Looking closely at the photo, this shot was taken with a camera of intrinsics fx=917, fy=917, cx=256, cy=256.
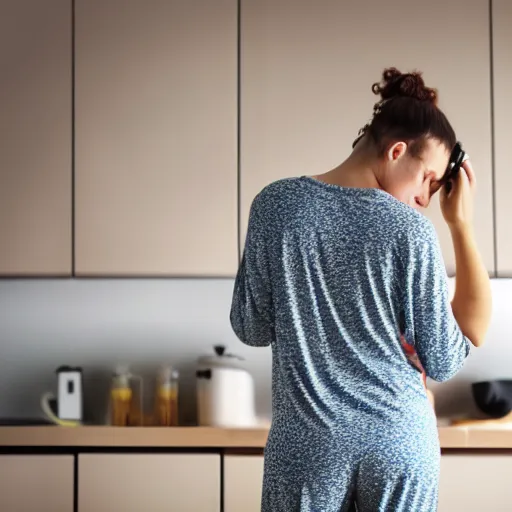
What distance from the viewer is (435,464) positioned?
139 centimetres

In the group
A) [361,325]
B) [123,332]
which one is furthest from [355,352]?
[123,332]

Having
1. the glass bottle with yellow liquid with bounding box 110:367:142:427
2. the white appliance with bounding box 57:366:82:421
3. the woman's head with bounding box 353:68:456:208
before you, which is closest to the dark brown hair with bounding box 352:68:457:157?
the woman's head with bounding box 353:68:456:208

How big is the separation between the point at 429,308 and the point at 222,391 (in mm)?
1732

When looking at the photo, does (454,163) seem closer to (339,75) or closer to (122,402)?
(339,75)

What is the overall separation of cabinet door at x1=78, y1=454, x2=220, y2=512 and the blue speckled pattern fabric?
4.70 feet

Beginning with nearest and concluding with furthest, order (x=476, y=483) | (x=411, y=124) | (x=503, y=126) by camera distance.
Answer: (x=411, y=124) < (x=476, y=483) < (x=503, y=126)

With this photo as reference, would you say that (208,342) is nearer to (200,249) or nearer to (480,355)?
(200,249)

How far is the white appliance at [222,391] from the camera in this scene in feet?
9.90

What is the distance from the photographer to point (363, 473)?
4.40 feet

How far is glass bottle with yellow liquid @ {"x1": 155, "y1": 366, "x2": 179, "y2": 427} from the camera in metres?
3.11

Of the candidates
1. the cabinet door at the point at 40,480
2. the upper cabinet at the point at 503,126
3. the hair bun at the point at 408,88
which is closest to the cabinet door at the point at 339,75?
the upper cabinet at the point at 503,126

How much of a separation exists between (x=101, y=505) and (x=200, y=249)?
86cm

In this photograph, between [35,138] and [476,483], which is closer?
[476,483]

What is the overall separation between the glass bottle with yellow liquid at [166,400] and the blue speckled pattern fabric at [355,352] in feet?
5.64
